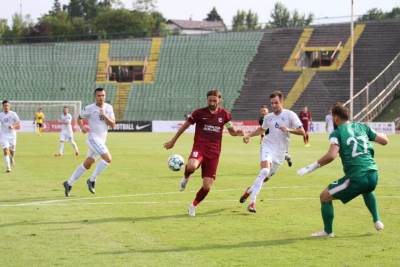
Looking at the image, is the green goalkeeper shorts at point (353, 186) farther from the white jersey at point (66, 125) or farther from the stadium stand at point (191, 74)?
the stadium stand at point (191, 74)

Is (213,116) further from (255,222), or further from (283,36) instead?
(283,36)

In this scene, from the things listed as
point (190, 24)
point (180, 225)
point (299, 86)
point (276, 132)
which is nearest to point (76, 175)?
point (276, 132)

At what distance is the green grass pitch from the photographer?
10.1 meters

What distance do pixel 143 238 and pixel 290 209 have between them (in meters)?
4.36

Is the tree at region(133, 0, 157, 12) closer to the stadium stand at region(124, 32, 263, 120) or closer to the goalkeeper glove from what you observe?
the stadium stand at region(124, 32, 263, 120)

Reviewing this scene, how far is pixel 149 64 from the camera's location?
263 ft

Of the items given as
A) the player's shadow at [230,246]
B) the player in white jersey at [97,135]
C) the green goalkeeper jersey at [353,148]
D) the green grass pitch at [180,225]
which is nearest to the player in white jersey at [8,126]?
the green grass pitch at [180,225]

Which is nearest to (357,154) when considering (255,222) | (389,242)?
(389,242)

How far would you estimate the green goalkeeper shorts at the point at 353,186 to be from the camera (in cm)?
1128

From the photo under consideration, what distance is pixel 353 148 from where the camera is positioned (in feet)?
37.0

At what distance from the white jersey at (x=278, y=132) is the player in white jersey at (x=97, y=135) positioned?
3.87 meters

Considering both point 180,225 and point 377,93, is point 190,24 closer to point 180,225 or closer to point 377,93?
point 377,93

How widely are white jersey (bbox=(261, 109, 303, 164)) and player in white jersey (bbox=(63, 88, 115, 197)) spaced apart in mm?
3868

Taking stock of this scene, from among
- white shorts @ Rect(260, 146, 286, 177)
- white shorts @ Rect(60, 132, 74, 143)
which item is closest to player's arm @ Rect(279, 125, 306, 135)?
white shorts @ Rect(260, 146, 286, 177)
